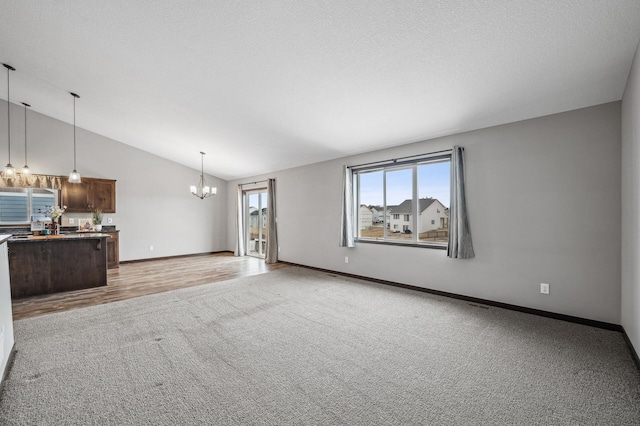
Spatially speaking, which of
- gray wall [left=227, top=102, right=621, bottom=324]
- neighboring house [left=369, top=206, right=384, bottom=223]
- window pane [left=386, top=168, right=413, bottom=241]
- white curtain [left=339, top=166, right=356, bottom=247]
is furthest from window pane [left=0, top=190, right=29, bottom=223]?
gray wall [left=227, top=102, right=621, bottom=324]

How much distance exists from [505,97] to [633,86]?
0.97 meters

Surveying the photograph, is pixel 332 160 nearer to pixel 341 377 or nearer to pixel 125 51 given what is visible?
pixel 125 51

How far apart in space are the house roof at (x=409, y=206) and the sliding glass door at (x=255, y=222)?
4.44m

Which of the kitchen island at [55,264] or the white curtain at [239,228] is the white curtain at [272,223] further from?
the kitchen island at [55,264]

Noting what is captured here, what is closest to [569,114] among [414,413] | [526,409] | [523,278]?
[523,278]

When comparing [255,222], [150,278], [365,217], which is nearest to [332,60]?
[365,217]

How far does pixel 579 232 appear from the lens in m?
3.11

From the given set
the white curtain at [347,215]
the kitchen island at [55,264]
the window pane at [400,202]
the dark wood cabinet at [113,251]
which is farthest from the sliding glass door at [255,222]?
the window pane at [400,202]

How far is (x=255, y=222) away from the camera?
28.1 ft

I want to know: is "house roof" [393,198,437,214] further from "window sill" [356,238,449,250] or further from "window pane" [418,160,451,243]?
"window sill" [356,238,449,250]

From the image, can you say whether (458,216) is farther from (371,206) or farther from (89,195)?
(89,195)

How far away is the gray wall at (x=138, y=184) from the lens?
597cm

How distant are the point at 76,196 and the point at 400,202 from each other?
7.31 m

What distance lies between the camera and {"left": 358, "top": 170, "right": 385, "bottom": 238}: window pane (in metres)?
5.23
